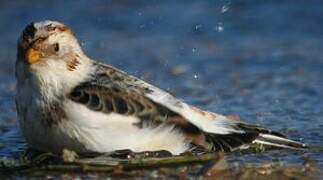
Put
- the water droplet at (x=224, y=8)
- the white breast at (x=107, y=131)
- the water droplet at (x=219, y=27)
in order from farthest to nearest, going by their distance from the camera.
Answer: the water droplet at (x=224, y=8) < the water droplet at (x=219, y=27) < the white breast at (x=107, y=131)

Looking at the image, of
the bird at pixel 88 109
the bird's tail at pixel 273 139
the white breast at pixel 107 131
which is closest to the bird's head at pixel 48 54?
the bird at pixel 88 109

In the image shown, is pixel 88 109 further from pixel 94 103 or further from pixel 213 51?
pixel 213 51

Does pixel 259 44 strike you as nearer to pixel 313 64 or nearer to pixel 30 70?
pixel 313 64

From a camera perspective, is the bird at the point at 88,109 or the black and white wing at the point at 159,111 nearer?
the bird at the point at 88,109

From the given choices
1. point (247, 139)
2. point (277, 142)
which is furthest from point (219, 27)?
point (247, 139)

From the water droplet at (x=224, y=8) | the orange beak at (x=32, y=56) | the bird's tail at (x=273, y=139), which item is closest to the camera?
the orange beak at (x=32, y=56)

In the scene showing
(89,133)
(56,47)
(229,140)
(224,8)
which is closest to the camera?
(89,133)

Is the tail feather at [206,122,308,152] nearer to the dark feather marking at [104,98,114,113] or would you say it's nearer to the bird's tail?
the bird's tail

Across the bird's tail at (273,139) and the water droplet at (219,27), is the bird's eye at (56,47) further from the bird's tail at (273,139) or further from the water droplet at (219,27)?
the water droplet at (219,27)
